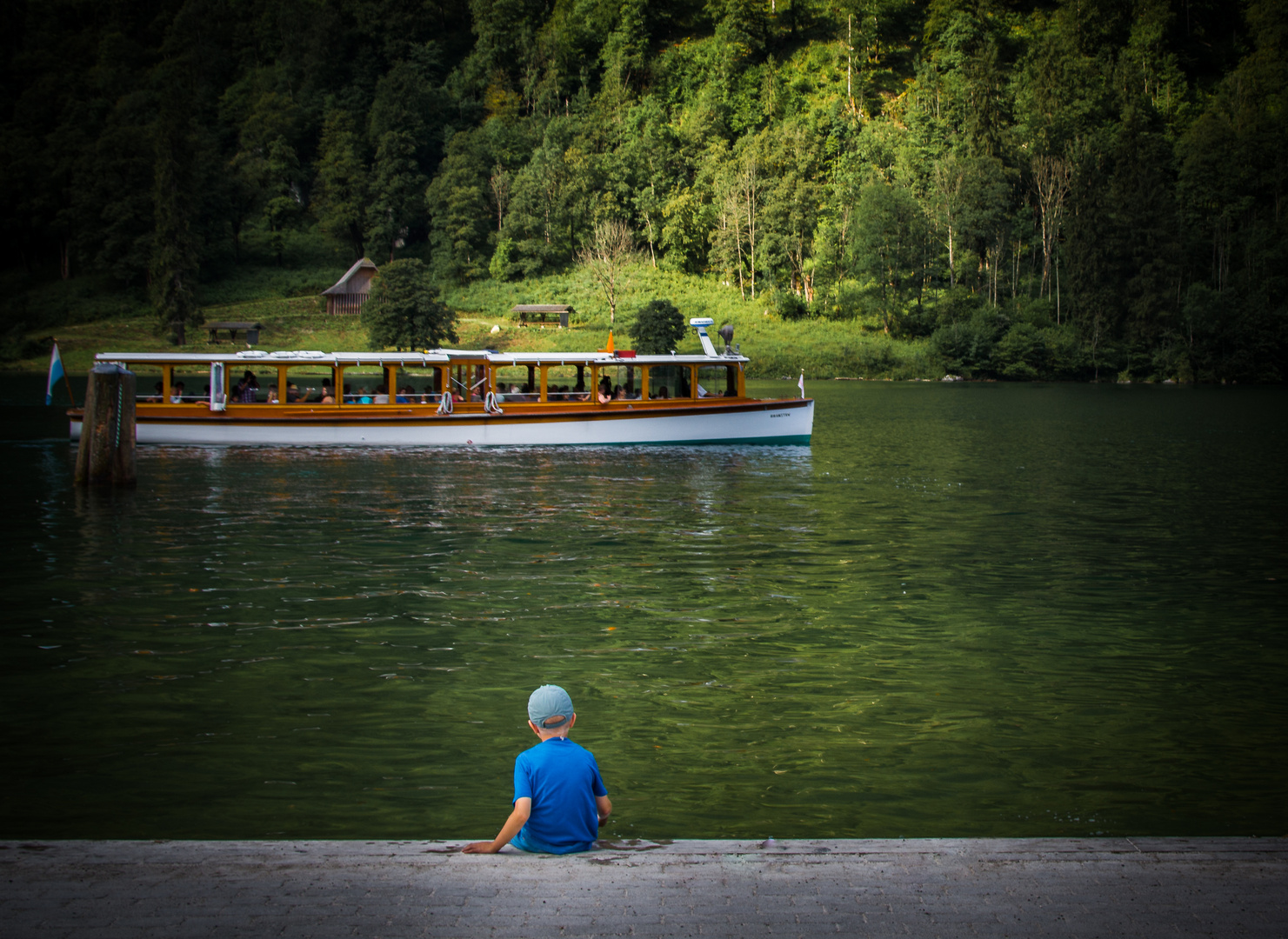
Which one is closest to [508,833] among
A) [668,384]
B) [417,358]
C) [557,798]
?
[557,798]

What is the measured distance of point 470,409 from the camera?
121 ft

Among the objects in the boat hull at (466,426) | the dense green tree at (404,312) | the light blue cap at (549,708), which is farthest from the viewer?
the dense green tree at (404,312)

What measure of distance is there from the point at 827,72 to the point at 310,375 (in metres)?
90.5

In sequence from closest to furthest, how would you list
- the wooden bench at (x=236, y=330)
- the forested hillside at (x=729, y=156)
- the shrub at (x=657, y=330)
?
the shrub at (x=657, y=330) → the forested hillside at (x=729, y=156) → the wooden bench at (x=236, y=330)

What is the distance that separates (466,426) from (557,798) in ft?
101

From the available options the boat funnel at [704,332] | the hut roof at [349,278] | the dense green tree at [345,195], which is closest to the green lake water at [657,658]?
the boat funnel at [704,332]

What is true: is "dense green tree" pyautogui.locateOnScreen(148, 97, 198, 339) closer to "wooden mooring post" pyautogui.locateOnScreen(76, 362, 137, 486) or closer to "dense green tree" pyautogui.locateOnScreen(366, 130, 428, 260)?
"dense green tree" pyautogui.locateOnScreen(366, 130, 428, 260)

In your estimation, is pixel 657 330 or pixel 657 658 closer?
pixel 657 658

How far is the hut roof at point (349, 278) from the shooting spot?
360 feet

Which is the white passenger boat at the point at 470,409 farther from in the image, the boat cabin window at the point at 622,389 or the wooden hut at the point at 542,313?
the wooden hut at the point at 542,313

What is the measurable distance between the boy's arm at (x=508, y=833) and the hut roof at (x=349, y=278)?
10824cm

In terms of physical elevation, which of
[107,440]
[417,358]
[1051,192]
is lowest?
[107,440]

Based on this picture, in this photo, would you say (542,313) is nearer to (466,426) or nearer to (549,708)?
(466,426)

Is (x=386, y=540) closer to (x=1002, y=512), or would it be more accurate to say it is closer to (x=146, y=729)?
(x=146, y=729)
